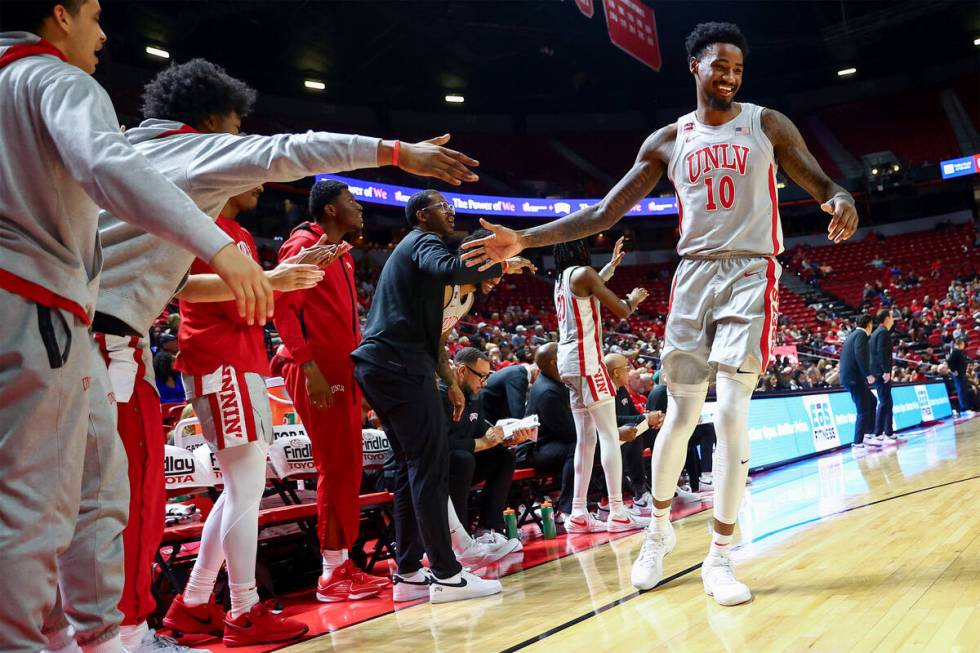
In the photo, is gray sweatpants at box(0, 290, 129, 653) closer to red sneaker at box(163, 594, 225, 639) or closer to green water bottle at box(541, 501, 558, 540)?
red sneaker at box(163, 594, 225, 639)

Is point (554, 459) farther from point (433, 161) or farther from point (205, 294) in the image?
point (433, 161)

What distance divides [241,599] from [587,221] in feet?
6.47

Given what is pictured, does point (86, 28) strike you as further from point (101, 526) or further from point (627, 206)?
point (627, 206)

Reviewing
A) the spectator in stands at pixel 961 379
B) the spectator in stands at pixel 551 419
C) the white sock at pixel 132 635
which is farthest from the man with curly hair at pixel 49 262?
the spectator in stands at pixel 961 379

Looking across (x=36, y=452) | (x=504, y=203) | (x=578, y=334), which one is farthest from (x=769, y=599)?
(x=504, y=203)

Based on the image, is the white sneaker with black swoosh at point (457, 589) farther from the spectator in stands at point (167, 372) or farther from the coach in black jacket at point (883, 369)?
the coach in black jacket at point (883, 369)

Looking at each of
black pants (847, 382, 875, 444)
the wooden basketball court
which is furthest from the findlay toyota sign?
the wooden basketball court

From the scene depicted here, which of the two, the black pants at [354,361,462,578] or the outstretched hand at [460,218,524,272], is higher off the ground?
the outstretched hand at [460,218,524,272]

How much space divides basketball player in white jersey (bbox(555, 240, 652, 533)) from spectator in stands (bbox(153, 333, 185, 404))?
9.66 ft

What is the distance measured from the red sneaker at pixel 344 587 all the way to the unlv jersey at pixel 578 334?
2.20 m

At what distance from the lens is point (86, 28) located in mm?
1832

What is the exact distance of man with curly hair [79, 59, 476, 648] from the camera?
6.68 feet

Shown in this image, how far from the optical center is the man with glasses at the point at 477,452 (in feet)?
15.5

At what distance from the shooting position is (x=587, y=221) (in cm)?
337
